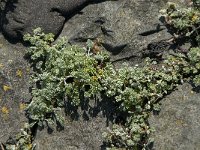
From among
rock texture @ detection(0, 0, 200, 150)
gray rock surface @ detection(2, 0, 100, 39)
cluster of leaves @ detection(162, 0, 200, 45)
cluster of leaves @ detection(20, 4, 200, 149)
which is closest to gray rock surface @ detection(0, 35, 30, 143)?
rock texture @ detection(0, 0, 200, 150)

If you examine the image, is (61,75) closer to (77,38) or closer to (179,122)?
(77,38)

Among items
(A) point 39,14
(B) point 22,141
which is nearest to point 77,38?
(A) point 39,14

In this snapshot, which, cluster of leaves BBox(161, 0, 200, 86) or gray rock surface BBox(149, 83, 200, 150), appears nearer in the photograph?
gray rock surface BBox(149, 83, 200, 150)

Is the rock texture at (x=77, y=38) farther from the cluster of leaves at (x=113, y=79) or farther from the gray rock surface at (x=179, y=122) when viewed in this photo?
the cluster of leaves at (x=113, y=79)

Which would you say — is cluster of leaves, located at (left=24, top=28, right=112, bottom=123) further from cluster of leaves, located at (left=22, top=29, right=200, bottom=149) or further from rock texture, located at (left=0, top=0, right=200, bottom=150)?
rock texture, located at (left=0, top=0, right=200, bottom=150)

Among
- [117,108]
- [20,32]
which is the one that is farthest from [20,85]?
[117,108]

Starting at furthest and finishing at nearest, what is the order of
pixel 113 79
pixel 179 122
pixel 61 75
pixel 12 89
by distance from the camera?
1. pixel 12 89
2. pixel 61 75
3. pixel 113 79
4. pixel 179 122

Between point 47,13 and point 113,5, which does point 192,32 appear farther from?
point 47,13

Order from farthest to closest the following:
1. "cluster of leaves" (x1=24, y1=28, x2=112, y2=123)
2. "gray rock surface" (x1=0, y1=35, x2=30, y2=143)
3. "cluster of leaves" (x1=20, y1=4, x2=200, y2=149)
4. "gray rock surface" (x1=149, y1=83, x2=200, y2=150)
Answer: "gray rock surface" (x1=0, y1=35, x2=30, y2=143)
"cluster of leaves" (x1=24, y1=28, x2=112, y2=123)
"cluster of leaves" (x1=20, y1=4, x2=200, y2=149)
"gray rock surface" (x1=149, y1=83, x2=200, y2=150)
